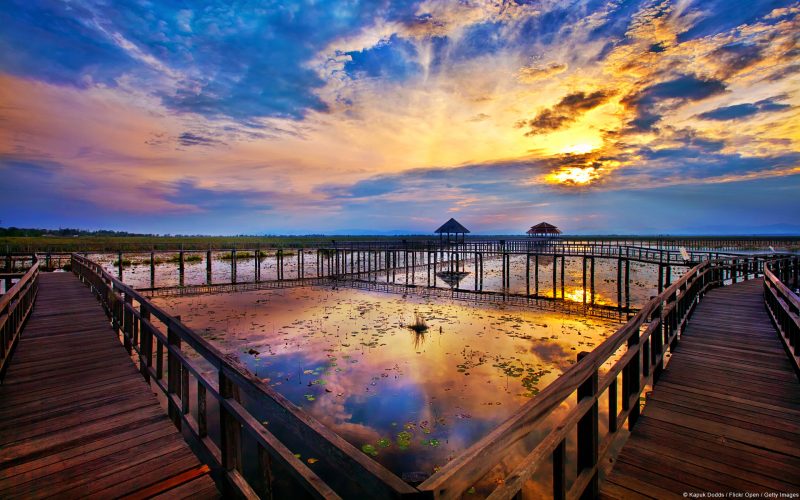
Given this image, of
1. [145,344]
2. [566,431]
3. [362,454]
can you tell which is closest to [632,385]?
[566,431]

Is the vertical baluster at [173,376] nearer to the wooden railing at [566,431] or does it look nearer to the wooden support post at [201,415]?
the wooden support post at [201,415]

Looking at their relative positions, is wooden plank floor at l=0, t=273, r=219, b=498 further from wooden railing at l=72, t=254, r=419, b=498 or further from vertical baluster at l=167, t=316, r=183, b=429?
wooden railing at l=72, t=254, r=419, b=498

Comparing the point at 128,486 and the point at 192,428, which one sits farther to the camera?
the point at 192,428

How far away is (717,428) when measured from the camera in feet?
13.1

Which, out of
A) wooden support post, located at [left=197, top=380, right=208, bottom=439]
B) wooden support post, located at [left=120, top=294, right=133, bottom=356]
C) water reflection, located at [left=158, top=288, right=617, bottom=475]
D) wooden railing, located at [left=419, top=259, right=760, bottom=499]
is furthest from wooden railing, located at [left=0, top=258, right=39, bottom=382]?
wooden railing, located at [left=419, top=259, right=760, bottom=499]

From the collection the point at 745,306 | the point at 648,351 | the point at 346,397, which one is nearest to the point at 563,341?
the point at 745,306

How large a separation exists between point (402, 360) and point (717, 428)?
21.2 ft

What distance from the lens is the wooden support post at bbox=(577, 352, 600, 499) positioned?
284 cm

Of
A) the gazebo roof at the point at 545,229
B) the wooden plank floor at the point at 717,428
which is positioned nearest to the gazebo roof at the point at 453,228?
the gazebo roof at the point at 545,229

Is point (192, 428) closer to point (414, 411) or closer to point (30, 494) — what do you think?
point (30, 494)

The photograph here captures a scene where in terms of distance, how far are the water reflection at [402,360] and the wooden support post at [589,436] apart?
2.64m

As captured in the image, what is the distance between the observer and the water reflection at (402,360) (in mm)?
6062

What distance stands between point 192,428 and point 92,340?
5.81m

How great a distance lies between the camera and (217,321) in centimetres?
1364
